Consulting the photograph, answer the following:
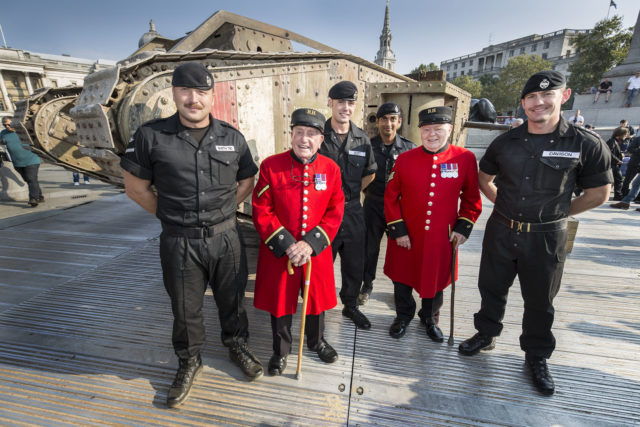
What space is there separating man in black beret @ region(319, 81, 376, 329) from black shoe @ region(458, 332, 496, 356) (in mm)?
909

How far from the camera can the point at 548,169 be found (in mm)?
2281

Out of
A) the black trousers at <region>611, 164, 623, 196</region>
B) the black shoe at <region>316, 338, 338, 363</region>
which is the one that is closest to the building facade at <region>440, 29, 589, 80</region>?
the black trousers at <region>611, 164, 623, 196</region>

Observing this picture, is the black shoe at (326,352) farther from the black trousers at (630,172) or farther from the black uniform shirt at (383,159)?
the black trousers at (630,172)

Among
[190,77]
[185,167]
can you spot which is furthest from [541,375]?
[190,77]

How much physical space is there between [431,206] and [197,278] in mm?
2077

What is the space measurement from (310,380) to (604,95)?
2671cm

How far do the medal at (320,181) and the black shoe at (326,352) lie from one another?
1.44 m

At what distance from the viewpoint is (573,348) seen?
9.65 feet

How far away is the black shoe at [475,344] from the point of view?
2816 millimetres

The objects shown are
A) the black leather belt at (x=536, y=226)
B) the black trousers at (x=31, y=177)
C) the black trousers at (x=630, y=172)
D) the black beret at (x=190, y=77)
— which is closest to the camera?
the black beret at (x=190, y=77)

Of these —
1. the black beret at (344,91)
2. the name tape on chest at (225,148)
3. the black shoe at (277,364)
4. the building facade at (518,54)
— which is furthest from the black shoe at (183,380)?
the building facade at (518,54)

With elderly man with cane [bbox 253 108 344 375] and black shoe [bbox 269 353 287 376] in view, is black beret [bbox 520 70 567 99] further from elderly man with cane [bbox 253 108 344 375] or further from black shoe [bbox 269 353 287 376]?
black shoe [bbox 269 353 287 376]

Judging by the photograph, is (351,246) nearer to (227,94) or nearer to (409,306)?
(409,306)

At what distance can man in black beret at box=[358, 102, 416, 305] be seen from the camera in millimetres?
3449
